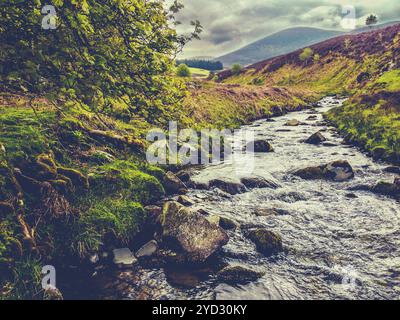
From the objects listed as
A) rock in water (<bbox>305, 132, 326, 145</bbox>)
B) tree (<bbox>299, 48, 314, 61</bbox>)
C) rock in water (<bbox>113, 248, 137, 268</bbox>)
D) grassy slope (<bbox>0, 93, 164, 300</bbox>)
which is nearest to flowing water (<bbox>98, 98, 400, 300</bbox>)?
rock in water (<bbox>113, 248, 137, 268</bbox>)

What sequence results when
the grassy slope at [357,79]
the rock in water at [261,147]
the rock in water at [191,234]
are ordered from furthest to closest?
the grassy slope at [357,79] → the rock in water at [261,147] → the rock in water at [191,234]

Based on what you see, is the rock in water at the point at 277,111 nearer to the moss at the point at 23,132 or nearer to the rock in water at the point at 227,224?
the rock in water at the point at 227,224

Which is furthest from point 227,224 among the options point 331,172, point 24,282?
point 331,172

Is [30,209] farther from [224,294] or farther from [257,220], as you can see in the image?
[257,220]

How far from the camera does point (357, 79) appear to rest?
60844 millimetres

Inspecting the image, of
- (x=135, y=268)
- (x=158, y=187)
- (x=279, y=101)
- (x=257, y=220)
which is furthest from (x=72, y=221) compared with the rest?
(x=279, y=101)

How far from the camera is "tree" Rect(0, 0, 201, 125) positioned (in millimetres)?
7918

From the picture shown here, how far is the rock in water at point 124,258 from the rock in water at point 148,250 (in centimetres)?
21

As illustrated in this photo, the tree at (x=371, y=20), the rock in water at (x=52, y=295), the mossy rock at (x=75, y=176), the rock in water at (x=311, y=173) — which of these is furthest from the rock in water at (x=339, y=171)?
the tree at (x=371, y=20)

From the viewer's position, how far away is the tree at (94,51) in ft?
26.0

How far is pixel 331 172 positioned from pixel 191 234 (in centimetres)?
941

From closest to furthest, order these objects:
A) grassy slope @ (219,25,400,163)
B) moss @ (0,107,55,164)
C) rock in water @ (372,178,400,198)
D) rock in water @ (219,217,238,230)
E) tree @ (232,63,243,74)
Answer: moss @ (0,107,55,164), rock in water @ (219,217,238,230), rock in water @ (372,178,400,198), grassy slope @ (219,25,400,163), tree @ (232,63,243,74)

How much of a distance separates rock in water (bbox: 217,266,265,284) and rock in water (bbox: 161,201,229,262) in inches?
30.6

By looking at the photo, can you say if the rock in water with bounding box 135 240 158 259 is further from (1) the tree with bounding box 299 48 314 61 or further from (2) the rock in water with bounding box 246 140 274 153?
(1) the tree with bounding box 299 48 314 61
